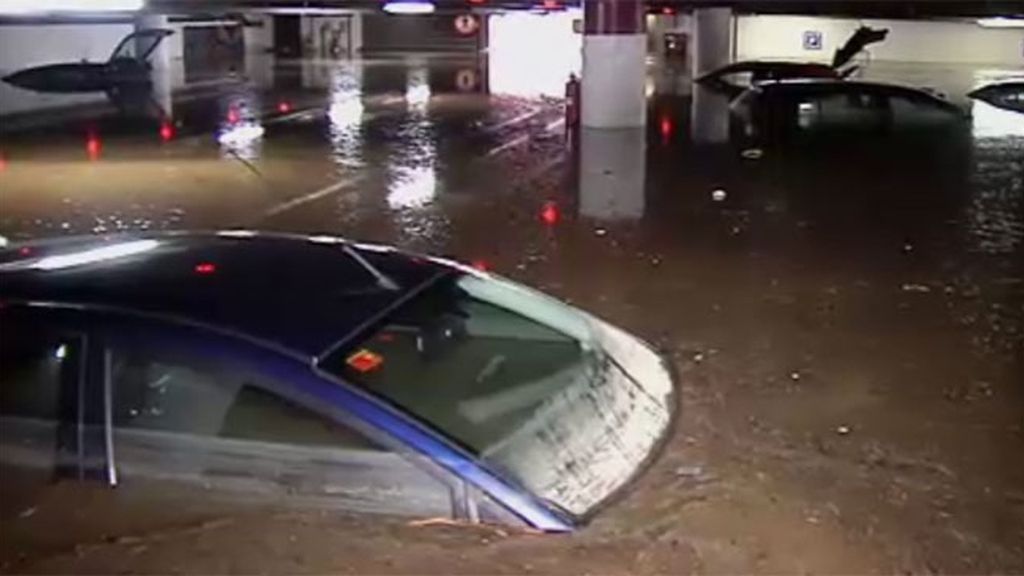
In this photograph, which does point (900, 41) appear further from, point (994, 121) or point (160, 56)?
point (160, 56)

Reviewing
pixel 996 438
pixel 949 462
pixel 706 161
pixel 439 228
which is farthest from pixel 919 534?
pixel 706 161

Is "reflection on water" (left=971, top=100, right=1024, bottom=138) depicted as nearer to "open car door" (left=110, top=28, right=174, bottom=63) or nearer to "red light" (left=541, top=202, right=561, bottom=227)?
"red light" (left=541, top=202, right=561, bottom=227)

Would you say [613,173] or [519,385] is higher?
[519,385]

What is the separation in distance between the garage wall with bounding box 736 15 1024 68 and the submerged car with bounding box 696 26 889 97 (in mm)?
4757

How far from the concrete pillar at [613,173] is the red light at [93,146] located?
5.87m

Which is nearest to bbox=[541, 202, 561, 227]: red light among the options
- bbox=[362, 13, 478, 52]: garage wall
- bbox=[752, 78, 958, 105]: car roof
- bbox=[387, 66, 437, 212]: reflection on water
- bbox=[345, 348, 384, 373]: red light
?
bbox=[387, 66, 437, 212]: reflection on water

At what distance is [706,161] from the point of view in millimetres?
16141

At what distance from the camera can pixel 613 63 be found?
62.1 ft

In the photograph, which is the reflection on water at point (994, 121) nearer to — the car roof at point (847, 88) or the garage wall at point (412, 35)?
the car roof at point (847, 88)

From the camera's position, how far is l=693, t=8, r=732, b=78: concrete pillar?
1323 inches

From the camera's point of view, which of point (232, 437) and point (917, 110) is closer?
point (232, 437)

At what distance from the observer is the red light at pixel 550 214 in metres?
11.3

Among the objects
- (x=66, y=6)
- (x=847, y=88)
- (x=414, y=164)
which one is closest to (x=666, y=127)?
(x=847, y=88)

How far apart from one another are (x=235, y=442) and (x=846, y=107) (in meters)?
19.8
